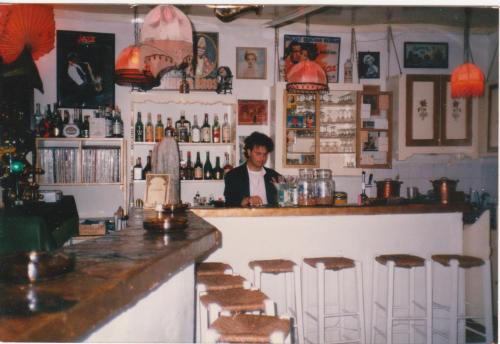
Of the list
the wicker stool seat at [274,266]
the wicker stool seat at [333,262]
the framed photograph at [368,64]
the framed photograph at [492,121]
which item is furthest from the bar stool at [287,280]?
the framed photograph at [492,121]

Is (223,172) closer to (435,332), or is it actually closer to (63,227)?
(63,227)

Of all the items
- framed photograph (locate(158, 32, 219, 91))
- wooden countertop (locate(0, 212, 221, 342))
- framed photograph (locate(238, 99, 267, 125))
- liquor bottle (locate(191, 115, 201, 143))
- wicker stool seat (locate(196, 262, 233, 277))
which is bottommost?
wicker stool seat (locate(196, 262, 233, 277))

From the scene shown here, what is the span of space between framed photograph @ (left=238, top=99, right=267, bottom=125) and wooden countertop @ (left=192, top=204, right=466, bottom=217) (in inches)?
94.3

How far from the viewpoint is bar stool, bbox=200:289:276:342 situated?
6.86 ft

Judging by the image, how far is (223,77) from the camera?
5.52 metres

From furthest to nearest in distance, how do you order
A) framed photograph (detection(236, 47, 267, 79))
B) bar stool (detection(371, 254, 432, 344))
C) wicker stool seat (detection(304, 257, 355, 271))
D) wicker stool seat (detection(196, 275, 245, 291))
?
1. framed photograph (detection(236, 47, 267, 79))
2. bar stool (detection(371, 254, 432, 344))
3. wicker stool seat (detection(304, 257, 355, 271))
4. wicker stool seat (detection(196, 275, 245, 291))

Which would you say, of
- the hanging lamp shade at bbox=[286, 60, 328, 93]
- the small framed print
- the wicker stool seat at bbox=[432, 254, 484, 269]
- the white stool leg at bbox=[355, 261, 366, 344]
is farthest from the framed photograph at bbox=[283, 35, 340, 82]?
the white stool leg at bbox=[355, 261, 366, 344]

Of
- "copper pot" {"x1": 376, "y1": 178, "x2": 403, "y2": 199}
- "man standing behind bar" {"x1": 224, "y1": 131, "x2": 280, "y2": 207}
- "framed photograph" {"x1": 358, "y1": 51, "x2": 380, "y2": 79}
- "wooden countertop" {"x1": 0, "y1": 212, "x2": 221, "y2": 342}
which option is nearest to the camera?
"wooden countertop" {"x1": 0, "y1": 212, "x2": 221, "y2": 342}

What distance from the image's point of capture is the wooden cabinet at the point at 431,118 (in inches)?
219

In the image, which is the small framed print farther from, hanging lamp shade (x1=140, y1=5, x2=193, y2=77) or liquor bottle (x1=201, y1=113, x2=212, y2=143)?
liquor bottle (x1=201, y1=113, x2=212, y2=143)

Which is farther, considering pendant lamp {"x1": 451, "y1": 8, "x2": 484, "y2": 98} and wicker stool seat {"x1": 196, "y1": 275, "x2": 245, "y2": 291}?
pendant lamp {"x1": 451, "y1": 8, "x2": 484, "y2": 98}

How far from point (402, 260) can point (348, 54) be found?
11.3ft

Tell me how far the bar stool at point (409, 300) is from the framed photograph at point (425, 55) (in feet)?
11.0

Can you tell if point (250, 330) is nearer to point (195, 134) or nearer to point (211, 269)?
point (211, 269)
